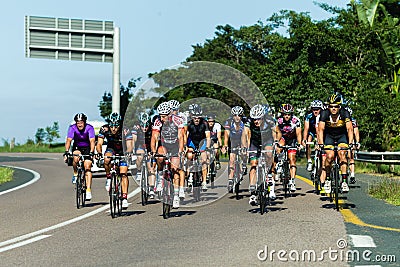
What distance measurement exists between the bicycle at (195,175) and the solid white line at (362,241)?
19.7ft

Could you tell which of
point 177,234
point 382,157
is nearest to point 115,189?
point 177,234

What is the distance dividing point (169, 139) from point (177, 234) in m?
3.29

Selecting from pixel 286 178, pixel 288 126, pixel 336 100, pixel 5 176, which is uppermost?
A: pixel 336 100

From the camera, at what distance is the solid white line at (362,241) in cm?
901

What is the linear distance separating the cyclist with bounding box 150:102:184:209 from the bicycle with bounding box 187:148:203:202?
68.6 inches

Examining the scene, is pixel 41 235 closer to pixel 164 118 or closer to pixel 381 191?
pixel 164 118

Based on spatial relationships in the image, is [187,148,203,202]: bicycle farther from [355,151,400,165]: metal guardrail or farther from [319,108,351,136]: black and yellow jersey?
[355,151,400,165]: metal guardrail

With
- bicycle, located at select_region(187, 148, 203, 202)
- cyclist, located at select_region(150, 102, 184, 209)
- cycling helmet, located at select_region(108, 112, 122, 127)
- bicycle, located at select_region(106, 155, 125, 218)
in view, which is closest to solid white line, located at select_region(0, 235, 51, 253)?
bicycle, located at select_region(106, 155, 125, 218)

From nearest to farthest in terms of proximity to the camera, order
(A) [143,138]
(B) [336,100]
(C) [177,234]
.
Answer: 1. (C) [177,234]
2. (B) [336,100]
3. (A) [143,138]

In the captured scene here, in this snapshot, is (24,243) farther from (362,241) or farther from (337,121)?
(337,121)

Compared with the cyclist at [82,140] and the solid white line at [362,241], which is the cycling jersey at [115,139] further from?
the solid white line at [362,241]

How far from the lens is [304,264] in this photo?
794 centimetres

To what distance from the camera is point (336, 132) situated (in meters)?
14.0

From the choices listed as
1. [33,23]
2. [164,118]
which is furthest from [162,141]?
[33,23]
